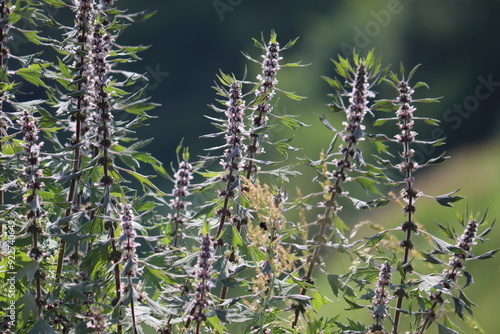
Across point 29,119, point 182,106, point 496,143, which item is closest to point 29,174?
point 29,119

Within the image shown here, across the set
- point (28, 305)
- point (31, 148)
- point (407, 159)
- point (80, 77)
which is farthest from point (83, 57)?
point (407, 159)

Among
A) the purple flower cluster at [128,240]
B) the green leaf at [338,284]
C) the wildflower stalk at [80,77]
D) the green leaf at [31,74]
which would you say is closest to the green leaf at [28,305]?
the wildflower stalk at [80,77]

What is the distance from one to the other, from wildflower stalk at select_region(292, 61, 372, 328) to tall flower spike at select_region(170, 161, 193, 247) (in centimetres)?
69

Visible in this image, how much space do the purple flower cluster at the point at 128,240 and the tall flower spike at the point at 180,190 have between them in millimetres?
540

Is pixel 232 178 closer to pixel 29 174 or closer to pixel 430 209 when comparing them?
pixel 29 174

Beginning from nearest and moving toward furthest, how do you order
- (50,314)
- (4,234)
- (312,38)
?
(50,314) → (4,234) → (312,38)

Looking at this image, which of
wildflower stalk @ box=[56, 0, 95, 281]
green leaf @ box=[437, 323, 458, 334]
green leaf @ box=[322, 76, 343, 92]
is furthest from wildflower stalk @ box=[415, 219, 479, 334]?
wildflower stalk @ box=[56, 0, 95, 281]

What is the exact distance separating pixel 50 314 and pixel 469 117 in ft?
46.0

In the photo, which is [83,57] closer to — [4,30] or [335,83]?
[4,30]

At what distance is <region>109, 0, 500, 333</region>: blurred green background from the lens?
11.1 metres

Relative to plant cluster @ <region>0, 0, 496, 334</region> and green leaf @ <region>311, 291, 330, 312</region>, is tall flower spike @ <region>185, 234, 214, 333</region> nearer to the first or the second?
plant cluster @ <region>0, 0, 496, 334</region>

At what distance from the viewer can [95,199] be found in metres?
2.46

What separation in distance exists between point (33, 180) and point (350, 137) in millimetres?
1135

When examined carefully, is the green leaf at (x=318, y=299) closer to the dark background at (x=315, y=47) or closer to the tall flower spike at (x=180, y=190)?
the tall flower spike at (x=180, y=190)
